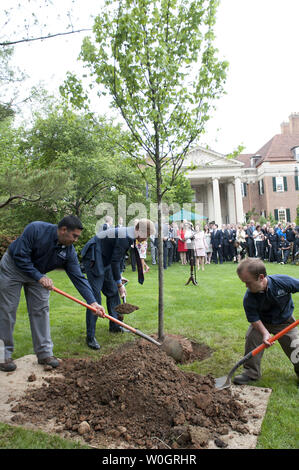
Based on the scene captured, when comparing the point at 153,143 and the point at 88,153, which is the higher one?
the point at 88,153

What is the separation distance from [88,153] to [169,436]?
15.4 meters

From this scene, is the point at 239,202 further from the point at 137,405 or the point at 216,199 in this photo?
the point at 137,405

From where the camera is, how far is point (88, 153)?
16.8 meters

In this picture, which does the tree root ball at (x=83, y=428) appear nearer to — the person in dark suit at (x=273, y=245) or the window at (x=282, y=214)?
the person in dark suit at (x=273, y=245)

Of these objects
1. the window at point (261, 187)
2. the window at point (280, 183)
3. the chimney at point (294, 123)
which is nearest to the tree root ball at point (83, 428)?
the window at point (280, 183)

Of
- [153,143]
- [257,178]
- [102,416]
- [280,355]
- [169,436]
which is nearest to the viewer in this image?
[169,436]

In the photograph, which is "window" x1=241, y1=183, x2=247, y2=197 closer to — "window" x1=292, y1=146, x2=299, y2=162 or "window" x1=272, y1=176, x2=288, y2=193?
"window" x1=272, y1=176, x2=288, y2=193

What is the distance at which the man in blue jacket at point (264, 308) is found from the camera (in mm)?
3516

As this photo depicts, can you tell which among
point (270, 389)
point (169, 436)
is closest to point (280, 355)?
point (270, 389)

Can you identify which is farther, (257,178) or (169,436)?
(257,178)

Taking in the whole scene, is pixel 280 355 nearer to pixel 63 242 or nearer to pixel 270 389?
pixel 270 389

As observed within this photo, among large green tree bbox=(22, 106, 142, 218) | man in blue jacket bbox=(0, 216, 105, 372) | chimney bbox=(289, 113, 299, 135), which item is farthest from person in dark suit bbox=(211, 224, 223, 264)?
chimney bbox=(289, 113, 299, 135)
